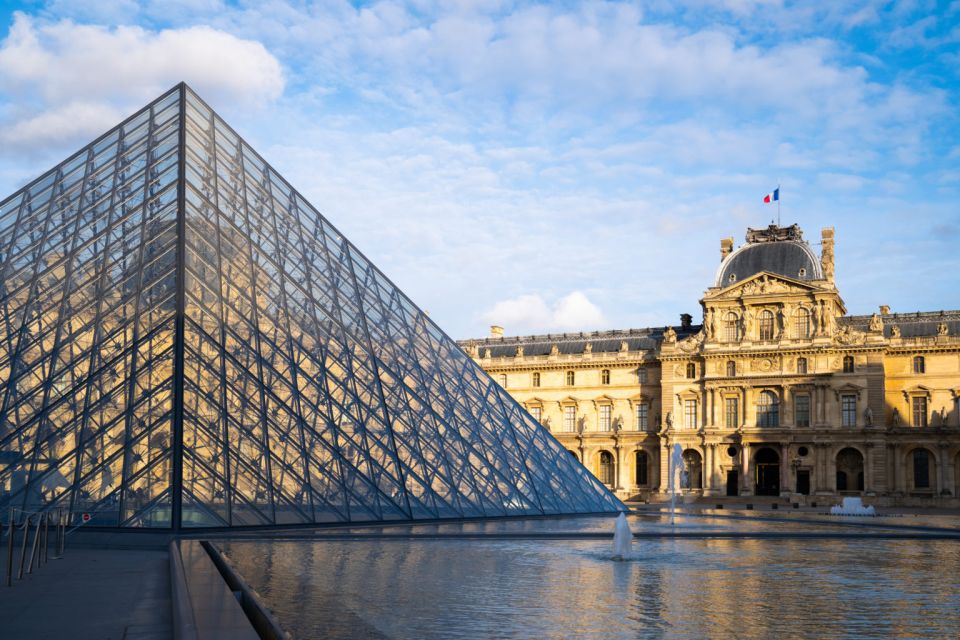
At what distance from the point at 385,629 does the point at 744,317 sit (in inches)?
2345

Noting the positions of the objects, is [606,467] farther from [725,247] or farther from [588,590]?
[588,590]

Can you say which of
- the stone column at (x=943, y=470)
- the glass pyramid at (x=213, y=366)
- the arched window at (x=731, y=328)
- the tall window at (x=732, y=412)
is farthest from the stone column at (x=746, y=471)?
the glass pyramid at (x=213, y=366)

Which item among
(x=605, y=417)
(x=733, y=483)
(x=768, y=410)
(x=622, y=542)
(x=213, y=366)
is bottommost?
(x=622, y=542)

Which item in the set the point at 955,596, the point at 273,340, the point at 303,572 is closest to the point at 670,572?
the point at 955,596

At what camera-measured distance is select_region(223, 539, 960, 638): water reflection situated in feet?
32.4

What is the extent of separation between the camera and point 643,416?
71500 mm

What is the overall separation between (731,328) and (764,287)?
3.42m

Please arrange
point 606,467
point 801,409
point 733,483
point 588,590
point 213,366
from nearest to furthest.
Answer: point 588,590, point 213,366, point 801,409, point 733,483, point 606,467

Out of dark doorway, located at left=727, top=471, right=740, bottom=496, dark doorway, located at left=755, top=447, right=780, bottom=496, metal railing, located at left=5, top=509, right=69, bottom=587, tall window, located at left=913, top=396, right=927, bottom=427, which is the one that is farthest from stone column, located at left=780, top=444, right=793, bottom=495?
metal railing, located at left=5, top=509, right=69, bottom=587

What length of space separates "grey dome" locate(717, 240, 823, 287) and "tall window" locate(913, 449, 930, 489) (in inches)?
482

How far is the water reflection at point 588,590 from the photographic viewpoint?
9867mm

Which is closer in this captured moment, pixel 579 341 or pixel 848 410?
pixel 848 410

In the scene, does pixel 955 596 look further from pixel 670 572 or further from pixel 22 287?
pixel 22 287

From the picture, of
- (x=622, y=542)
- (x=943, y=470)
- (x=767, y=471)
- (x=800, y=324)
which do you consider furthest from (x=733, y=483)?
(x=622, y=542)
